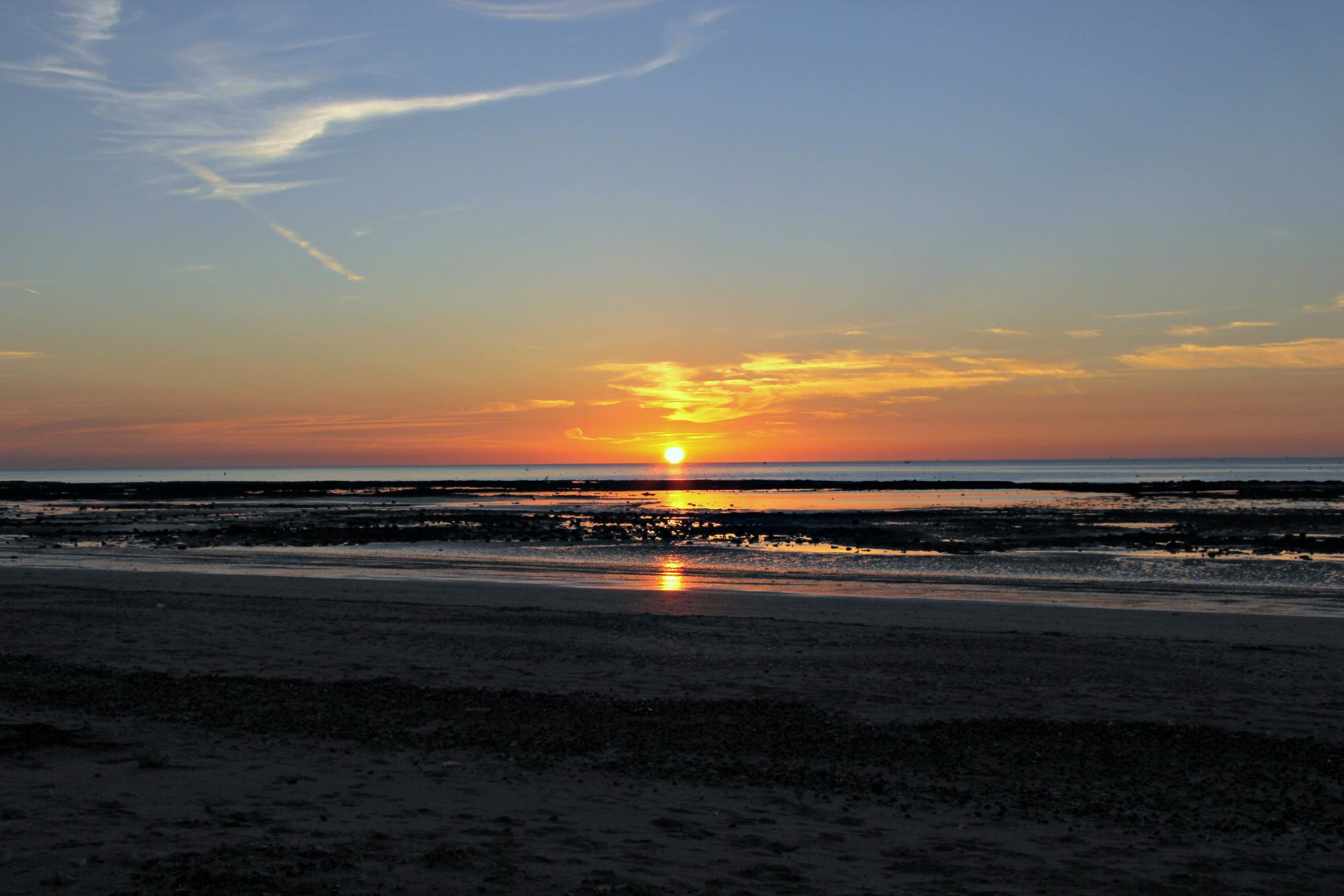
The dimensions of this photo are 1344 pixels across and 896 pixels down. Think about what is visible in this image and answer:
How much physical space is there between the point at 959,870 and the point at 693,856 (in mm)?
1792

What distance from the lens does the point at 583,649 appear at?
603 inches

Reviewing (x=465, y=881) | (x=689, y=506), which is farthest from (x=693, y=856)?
(x=689, y=506)

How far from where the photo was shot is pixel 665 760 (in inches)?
359

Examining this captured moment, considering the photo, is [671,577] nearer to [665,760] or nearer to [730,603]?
[730,603]

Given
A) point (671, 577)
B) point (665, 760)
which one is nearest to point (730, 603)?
point (671, 577)

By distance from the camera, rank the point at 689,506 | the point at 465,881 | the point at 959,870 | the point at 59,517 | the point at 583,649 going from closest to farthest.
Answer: the point at 465,881 → the point at 959,870 → the point at 583,649 → the point at 59,517 → the point at 689,506

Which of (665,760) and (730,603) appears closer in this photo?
(665,760)

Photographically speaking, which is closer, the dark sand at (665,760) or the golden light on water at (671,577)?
the dark sand at (665,760)

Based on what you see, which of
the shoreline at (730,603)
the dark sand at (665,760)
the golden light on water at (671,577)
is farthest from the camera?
the golden light on water at (671,577)

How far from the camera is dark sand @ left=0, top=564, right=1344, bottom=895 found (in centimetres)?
642

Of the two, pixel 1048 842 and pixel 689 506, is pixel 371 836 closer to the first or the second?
pixel 1048 842

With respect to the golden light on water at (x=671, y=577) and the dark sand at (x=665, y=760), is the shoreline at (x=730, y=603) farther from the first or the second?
the dark sand at (x=665, y=760)

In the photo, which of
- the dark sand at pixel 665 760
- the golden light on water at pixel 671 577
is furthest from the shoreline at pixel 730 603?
the dark sand at pixel 665 760

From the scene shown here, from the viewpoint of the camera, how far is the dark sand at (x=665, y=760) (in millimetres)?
6418
